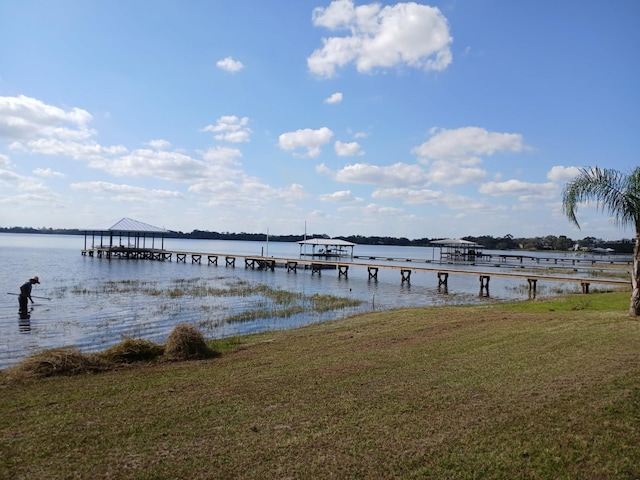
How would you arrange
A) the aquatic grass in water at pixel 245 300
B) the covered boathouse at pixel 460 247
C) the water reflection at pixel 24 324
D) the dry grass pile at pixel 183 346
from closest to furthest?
the dry grass pile at pixel 183 346 → the water reflection at pixel 24 324 → the aquatic grass in water at pixel 245 300 → the covered boathouse at pixel 460 247

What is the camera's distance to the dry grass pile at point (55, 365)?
8562 mm

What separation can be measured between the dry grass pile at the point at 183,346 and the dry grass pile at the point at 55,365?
143 cm

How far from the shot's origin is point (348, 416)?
577 centimetres

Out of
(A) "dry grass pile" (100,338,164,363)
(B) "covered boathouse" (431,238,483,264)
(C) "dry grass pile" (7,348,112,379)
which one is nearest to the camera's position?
(C) "dry grass pile" (7,348,112,379)

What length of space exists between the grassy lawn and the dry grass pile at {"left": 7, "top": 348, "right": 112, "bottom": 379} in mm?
322

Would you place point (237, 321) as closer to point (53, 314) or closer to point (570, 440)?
point (53, 314)

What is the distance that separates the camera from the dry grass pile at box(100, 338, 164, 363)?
10.0 metres

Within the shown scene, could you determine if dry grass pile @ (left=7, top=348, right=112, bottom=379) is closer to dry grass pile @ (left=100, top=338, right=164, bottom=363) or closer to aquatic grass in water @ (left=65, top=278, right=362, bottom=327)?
dry grass pile @ (left=100, top=338, right=164, bottom=363)

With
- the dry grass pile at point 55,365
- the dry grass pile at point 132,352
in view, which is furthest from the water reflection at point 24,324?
the dry grass pile at point 55,365

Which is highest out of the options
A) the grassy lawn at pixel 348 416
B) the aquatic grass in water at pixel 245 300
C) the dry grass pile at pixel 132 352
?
the grassy lawn at pixel 348 416

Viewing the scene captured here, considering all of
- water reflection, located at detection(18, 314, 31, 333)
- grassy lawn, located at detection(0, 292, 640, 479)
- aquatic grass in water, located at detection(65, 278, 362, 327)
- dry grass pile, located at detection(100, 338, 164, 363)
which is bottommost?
aquatic grass in water, located at detection(65, 278, 362, 327)

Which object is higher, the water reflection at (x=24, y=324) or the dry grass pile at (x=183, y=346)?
the dry grass pile at (x=183, y=346)

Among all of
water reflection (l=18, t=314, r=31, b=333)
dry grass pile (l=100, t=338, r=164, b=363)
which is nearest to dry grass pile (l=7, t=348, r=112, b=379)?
dry grass pile (l=100, t=338, r=164, b=363)

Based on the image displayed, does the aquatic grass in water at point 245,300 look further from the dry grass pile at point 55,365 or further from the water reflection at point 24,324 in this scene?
the dry grass pile at point 55,365
